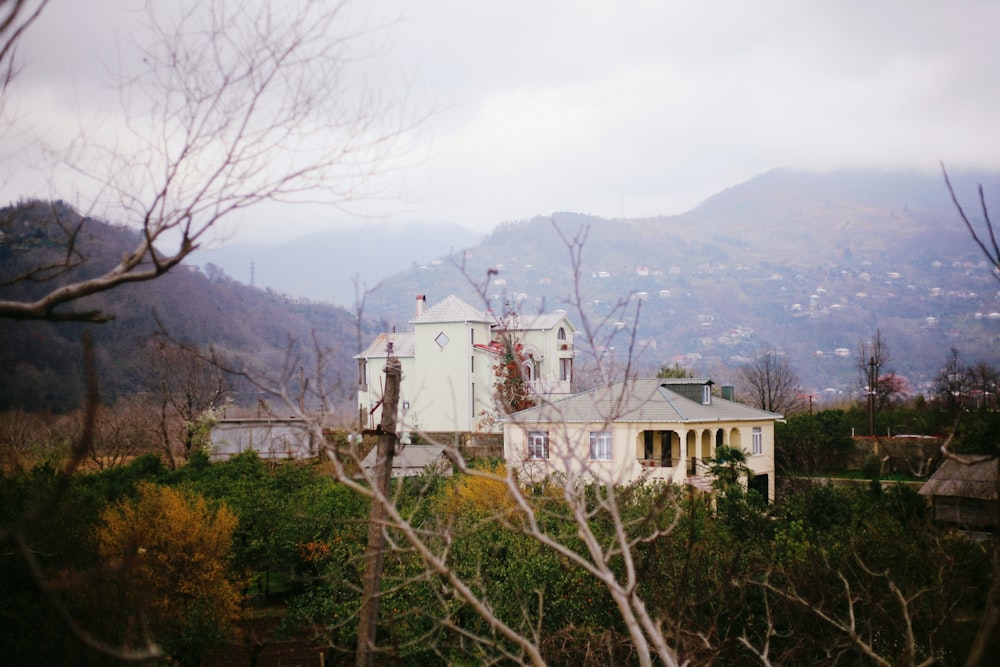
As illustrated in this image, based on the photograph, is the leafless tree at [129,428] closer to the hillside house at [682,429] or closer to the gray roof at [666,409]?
the hillside house at [682,429]

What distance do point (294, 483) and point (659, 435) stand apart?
38.9 feet

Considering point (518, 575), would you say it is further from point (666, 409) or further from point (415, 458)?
point (666, 409)

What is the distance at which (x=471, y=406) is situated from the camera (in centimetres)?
3978

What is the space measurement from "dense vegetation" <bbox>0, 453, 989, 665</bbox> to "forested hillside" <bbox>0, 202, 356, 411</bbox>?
1906 mm

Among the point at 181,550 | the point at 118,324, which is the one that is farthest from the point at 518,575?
the point at 118,324

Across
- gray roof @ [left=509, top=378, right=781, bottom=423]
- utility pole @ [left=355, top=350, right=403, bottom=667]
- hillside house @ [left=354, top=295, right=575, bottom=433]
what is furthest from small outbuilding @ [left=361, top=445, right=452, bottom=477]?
utility pole @ [left=355, top=350, right=403, bottom=667]

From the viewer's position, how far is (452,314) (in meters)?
40.0

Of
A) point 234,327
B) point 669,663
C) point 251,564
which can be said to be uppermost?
point 234,327

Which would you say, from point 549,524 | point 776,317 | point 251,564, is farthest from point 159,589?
point 776,317

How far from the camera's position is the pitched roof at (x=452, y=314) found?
129 ft

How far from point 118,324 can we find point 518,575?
89.7 feet

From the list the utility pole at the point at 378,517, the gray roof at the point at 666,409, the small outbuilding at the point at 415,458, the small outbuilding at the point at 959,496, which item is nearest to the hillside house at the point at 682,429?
the gray roof at the point at 666,409

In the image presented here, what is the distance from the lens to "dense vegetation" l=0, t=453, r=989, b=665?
9.71 meters

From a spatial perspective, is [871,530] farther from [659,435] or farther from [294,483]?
[294,483]
